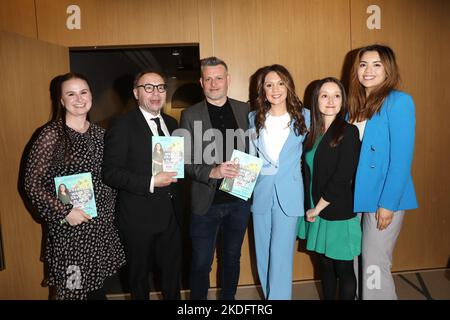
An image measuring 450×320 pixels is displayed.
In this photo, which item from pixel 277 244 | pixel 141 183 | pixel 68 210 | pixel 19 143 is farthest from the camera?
pixel 19 143

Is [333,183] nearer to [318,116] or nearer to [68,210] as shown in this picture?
[318,116]

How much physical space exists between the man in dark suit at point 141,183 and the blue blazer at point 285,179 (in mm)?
657

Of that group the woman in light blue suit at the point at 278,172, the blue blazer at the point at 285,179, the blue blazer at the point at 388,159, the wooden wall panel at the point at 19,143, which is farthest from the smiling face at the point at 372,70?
the wooden wall panel at the point at 19,143

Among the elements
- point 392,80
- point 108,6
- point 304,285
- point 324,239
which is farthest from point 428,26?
point 108,6

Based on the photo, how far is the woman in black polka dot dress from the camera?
85.0 inches

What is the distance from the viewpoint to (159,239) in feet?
8.06

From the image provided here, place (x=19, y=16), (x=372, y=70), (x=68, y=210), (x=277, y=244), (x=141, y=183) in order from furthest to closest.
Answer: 1. (x=19, y=16)
2. (x=277, y=244)
3. (x=372, y=70)
4. (x=141, y=183)
5. (x=68, y=210)

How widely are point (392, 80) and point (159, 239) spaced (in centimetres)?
197

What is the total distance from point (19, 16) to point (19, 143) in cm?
137

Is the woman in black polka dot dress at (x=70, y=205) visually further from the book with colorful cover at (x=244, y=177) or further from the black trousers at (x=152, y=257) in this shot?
the book with colorful cover at (x=244, y=177)

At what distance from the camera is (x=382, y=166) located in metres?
2.33

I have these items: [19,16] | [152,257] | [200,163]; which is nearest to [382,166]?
[200,163]

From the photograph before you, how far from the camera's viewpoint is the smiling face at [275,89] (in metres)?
2.45

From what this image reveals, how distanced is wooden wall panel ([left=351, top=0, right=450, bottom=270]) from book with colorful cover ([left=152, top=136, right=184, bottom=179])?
2.15m
